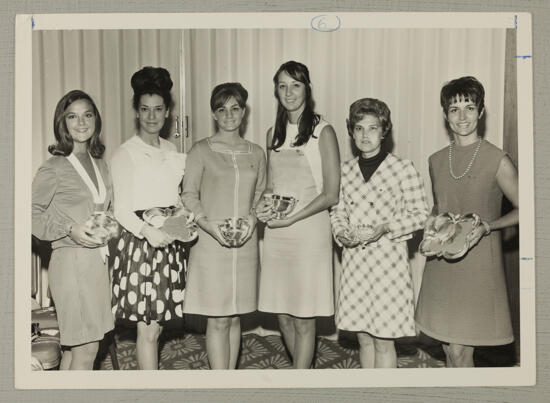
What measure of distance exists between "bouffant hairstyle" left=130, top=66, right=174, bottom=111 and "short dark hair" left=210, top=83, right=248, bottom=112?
0.11 metres

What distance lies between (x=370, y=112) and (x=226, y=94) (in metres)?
0.34

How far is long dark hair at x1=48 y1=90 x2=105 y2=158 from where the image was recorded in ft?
4.58

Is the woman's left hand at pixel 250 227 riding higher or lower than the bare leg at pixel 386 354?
higher

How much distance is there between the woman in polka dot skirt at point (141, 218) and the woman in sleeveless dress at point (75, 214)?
0.13 feet

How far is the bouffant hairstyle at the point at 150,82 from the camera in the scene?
1.41 m

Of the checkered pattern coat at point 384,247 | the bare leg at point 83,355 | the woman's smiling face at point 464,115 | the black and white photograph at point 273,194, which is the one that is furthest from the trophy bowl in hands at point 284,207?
the bare leg at point 83,355

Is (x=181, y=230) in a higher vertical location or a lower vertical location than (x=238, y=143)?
lower

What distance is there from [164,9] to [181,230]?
52cm

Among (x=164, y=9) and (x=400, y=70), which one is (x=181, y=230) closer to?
(x=164, y=9)

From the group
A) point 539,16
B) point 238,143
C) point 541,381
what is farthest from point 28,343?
point 539,16

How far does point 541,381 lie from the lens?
1426mm

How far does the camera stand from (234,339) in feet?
4.75

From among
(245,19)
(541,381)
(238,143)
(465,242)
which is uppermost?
(245,19)

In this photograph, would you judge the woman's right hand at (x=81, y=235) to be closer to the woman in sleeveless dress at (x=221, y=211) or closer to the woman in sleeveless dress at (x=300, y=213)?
the woman in sleeveless dress at (x=221, y=211)
